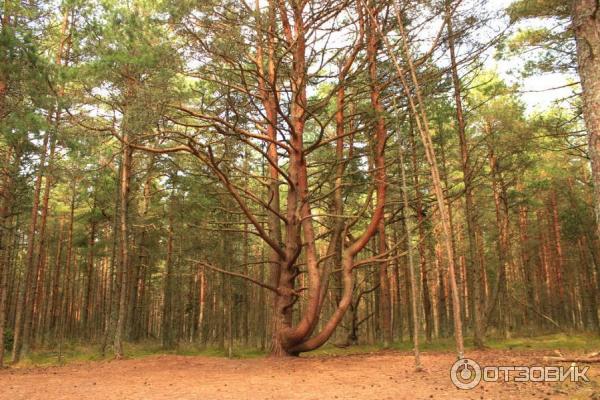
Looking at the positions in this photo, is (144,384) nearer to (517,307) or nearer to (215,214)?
(215,214)

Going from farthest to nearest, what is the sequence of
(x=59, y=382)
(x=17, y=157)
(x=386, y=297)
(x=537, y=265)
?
(x=537, y=265), (x=386, y=297), (x=17, y=157), (x=59, y=382)

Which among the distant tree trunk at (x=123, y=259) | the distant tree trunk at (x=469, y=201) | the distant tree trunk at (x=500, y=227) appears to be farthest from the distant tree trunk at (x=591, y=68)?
the distant tree trunk at (x=123, y=259)

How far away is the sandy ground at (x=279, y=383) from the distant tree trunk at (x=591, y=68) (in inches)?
121

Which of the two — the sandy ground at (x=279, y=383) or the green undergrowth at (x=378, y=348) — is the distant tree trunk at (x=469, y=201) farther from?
the sandy ground at (x=279, y=383)

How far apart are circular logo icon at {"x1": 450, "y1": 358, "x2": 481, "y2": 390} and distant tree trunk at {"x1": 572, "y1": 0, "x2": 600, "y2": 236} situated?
3.14m

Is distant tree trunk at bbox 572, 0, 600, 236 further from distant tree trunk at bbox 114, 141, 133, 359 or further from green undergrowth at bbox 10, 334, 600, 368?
distant tree trunk at bbox 114, 141, 133, 359

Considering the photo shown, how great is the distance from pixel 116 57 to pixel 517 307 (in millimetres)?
31642

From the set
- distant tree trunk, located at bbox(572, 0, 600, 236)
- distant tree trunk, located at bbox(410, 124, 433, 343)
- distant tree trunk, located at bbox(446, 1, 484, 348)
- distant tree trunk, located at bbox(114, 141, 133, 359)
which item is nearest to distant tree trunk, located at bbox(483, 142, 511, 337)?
distant tree trunk, located at bbox(446, 1, 484, 348)

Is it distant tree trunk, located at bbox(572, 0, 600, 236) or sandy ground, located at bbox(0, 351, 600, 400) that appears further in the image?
sandy ground, located at bbox(0, 351, 600, 400)

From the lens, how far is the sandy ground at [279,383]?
6037 millimetres

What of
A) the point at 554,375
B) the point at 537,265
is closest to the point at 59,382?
the point at 554,375

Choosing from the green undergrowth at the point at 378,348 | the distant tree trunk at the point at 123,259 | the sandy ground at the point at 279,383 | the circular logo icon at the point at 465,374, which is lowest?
the green undergrowth at the point at 378,348

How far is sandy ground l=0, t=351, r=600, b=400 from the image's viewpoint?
19.8 feet

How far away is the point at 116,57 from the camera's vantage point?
8.99 meters
